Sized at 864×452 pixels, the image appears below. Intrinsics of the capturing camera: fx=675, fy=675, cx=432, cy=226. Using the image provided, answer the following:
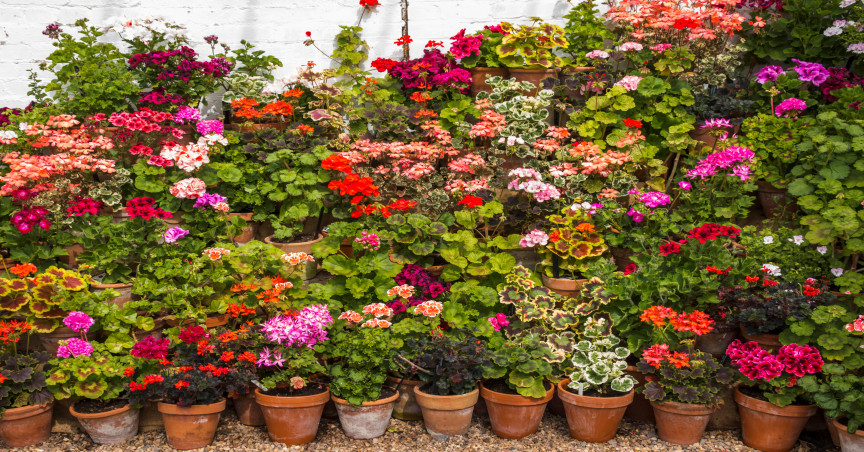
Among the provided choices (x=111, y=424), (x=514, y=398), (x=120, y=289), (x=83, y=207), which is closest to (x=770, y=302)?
(x=514, y=398)

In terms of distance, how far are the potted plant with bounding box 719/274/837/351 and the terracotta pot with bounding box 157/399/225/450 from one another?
285 cm

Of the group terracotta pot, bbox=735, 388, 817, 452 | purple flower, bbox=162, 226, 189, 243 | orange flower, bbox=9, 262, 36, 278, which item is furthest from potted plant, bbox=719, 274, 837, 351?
orange flower, bbox=9, 262, 36, 278

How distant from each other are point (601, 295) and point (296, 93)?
2685mm

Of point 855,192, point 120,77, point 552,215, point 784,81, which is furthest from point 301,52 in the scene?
point 855,192

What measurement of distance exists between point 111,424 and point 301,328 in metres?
1.14

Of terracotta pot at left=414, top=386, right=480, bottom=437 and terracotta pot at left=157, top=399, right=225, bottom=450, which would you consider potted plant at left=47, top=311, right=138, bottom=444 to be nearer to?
terracotta pot at left=157, top=399, right=225, bottom=450

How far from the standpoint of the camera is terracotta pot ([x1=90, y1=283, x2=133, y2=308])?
13.3ft

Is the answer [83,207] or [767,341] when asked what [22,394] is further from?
[767,341]

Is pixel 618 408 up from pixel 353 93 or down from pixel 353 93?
down

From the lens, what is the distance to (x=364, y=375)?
3.56m

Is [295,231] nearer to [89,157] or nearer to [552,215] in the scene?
[89,157]

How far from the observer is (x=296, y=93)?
504cm

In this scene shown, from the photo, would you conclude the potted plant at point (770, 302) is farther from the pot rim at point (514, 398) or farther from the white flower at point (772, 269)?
the pot rim at point (514, 398)

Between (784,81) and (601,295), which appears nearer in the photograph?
(601,295)
